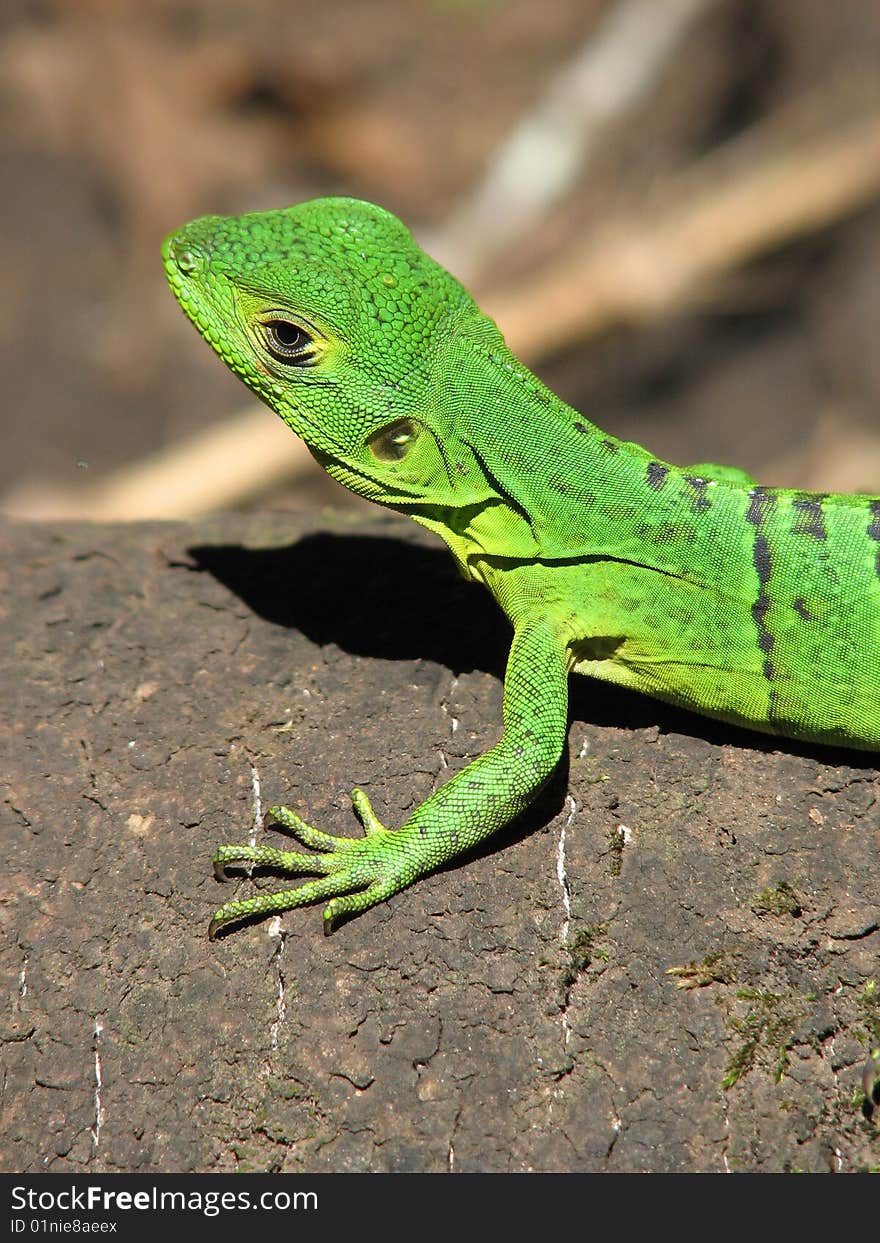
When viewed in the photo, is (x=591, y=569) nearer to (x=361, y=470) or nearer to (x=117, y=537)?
(x=361, y=470)

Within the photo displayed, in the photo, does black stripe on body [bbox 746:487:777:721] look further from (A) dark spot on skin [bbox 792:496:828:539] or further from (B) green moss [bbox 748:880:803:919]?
(B) green moss [bbox 748:880:803:919]

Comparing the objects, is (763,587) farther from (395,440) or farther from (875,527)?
(395,440)

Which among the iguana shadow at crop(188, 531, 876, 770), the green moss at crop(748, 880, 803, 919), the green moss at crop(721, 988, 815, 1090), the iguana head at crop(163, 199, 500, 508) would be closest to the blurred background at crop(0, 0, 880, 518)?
the iguana shadow at crop(188, 531, 876, 770)

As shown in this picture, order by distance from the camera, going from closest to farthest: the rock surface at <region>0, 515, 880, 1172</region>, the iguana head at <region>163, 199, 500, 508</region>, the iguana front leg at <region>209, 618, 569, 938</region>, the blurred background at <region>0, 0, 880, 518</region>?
the rock surface at <region>0, 515, 880, 1172</region> < the iguana front leg at <region>209, 618, 569, 938</region> < the iguana head at <region>163, 199, 500, 508</region> < the blurred background at <region>0, 0, 880, 518</region>

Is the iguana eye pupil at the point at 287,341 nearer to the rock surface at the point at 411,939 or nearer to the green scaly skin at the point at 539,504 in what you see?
the green scaly skin at the point at 539,504

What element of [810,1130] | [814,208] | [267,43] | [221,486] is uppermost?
[267,43]

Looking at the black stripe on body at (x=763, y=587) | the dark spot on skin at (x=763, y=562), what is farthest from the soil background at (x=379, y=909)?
the dark spot on skin at (x=763, y=562)

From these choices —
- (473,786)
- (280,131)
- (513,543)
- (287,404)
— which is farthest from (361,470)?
(280,131)
